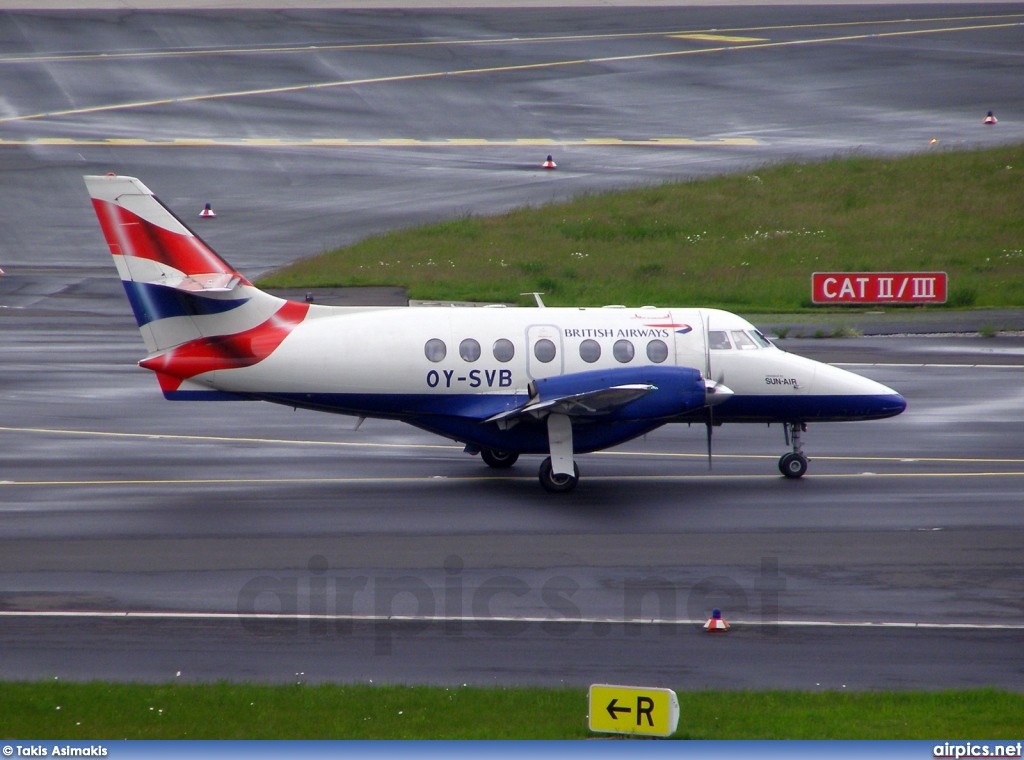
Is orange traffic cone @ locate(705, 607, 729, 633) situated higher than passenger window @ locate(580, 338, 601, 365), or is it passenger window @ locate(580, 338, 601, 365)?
passenger window @ locate(580, 338, 601, 365)

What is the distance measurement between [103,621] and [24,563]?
118 inches

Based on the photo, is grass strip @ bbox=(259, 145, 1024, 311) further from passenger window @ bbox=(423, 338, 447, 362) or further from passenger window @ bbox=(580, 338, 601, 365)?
passenger window @ bbox=(423, 338, 447, 362)

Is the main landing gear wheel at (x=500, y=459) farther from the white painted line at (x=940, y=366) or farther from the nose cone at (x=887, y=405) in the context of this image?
the white painted line at (x=940, y=366)

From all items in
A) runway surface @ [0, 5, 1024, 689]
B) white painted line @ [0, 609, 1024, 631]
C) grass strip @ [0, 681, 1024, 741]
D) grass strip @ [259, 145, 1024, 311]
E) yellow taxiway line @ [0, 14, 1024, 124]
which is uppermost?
yellow taxiway line @ [0, 14, 1024, 124]

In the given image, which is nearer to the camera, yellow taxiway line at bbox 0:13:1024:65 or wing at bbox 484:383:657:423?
wing at bbox 484:383:657:423

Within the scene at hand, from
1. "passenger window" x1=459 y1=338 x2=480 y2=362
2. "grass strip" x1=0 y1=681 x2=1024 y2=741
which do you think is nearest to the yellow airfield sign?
"grass strip" x1=0 y1=681 x2=1024 y2=741

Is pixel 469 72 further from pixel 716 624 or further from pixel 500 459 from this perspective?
pixel 716 624

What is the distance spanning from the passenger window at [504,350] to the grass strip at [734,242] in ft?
59.3

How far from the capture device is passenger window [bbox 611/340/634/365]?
21297mm

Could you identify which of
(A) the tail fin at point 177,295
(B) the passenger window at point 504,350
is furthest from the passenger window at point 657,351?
(A) the tail fin at point 177,295

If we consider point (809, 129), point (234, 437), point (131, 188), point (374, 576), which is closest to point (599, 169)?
point (809, 129)

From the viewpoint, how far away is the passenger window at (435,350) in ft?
69.1

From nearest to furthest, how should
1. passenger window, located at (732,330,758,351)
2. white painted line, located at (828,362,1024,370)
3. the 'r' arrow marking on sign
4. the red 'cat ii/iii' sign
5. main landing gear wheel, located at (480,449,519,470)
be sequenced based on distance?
the 'r' arrow marking on sign, passenger window, located at (732,330,758,351), main landing gear wheel, located at (480,449,519,470), white painted line, located at (828,362,1024,370), the red 'cat ii/iii' sign

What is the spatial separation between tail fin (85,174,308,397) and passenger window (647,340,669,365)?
249 inches
